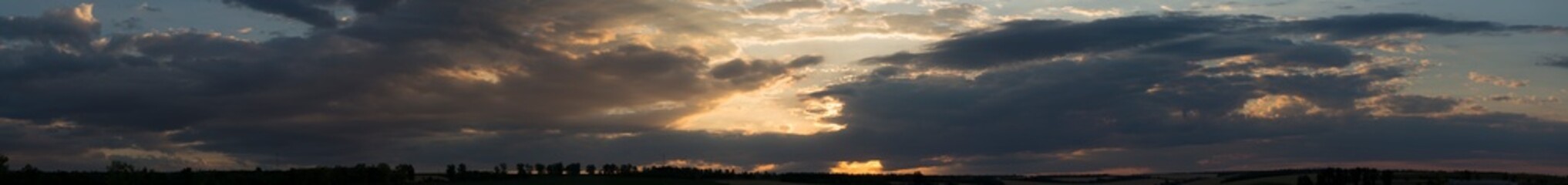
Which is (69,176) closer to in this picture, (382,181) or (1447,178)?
(382,181)

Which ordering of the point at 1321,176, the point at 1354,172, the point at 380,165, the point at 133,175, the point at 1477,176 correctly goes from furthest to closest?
1. the point at 380,165
2. the point at 133,175
3. the point at 1477,176
4. the point at 1321,176
5. the point at 1354,172

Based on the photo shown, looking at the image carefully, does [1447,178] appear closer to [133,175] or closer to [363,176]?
[363,176]

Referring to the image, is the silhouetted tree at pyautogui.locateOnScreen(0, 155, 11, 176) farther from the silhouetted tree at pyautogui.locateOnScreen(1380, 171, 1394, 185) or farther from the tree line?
the silhouetted tree at pyautogui.locateOnScreen(1380, 171, 1394, 185)

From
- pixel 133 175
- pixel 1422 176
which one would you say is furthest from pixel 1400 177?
pixel 133 175

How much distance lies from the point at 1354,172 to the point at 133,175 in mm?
115654

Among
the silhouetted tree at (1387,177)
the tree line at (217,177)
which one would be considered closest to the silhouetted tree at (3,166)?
the tree line at (217,177)

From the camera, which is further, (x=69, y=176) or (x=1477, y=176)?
(x=69, y=176)

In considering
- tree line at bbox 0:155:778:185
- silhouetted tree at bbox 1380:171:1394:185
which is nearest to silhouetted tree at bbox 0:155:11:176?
tree line at bbox 0:155:778:185

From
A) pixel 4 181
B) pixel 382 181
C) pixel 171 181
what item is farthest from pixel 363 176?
pixel 4 181

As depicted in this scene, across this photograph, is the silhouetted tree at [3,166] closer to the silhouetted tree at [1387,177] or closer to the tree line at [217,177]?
the tree line at [217,177]

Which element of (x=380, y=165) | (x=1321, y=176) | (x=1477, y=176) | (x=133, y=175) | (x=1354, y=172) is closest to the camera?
(x=1354, y=172)

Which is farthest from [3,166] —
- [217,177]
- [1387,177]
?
[1387,177]

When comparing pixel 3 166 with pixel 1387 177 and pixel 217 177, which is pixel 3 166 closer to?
pixel 217 177

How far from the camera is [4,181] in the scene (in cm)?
18338
